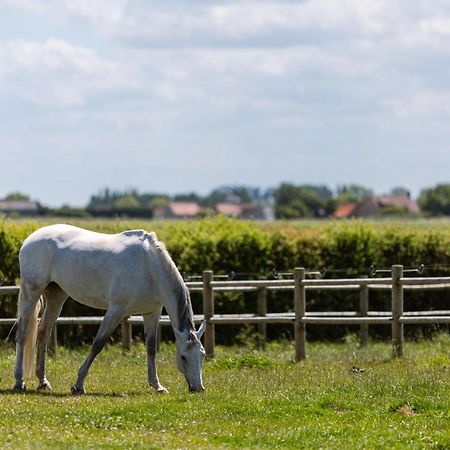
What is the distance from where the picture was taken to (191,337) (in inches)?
571

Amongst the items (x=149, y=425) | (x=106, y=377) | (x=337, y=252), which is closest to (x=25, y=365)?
(x=106, y=377)

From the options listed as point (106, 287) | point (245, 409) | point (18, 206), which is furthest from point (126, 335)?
point (18, 206)

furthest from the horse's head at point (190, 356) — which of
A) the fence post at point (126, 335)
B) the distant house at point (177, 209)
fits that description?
the distant house at point (177, 209)

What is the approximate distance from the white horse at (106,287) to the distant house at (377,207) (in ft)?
294

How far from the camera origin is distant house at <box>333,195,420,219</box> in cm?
10869

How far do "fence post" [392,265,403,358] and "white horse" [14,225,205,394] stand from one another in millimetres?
4642

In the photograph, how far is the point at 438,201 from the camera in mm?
105875

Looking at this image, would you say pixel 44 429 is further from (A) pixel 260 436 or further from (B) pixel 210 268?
(B) pixel 210 268

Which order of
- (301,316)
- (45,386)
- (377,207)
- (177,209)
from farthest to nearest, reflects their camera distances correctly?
(177,209), (377,207), (301,316), (45,386)

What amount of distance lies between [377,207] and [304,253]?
301ft

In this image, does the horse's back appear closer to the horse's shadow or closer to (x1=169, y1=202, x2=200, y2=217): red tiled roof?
the horse's shadow

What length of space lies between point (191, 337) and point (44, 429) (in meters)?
3.43

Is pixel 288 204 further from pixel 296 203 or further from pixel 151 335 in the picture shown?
pixel 151 335

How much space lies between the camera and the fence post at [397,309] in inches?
727
